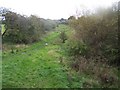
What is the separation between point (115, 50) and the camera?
747 inches

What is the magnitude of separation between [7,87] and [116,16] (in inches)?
444

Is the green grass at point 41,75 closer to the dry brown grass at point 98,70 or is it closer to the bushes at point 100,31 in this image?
the dry brown grass at point 98,70

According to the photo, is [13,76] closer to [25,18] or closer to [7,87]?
[7,87]

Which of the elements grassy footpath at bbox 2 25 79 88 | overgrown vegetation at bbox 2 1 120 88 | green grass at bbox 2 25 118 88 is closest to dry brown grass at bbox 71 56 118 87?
overgrown vegetation at bbox 2 1 120 88

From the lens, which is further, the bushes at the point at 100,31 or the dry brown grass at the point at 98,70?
the bushes at the point at 100,31

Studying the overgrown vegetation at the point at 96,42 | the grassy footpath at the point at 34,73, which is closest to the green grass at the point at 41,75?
the grassy footpath at the point at 34,73

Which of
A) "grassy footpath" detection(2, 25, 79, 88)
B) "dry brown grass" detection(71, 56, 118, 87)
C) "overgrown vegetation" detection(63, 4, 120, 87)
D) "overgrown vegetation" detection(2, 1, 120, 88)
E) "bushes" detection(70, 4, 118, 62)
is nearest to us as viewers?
"grassy footpath" detection(2, 25, 79, 88)

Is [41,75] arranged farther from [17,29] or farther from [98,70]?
[17,29]

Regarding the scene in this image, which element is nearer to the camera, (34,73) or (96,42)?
(34,73)

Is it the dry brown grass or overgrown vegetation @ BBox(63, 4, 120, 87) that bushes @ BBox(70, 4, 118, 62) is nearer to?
overgrown vegetation @ BBox(63, 4, 120, 87)

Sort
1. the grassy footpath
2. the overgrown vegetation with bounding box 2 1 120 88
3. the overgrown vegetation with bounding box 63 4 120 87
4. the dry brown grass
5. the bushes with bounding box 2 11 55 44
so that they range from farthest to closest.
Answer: the bushes with bounding box 2 11 55 44
the overgrown vegetation with bounding box 63 4 120 87
the dry brown grass
the overgrown vegetation with bounding box 2 1 120 88
the grassy footpath

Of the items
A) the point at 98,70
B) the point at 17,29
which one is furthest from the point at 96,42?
the point at 17,29

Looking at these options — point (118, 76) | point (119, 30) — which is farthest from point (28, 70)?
point (119, 30)

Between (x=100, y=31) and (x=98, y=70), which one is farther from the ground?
(x=100, y=31)
